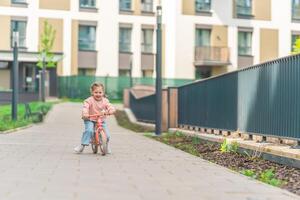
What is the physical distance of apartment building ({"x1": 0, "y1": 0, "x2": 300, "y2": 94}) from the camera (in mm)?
51781

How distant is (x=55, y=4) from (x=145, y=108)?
83.6 feet

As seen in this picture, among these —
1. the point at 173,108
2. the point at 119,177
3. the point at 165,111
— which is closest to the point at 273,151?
the point at 119,177

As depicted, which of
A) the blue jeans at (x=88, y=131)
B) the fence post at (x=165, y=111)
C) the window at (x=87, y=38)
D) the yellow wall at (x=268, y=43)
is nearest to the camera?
the blue jeans at (x=88, y=131)

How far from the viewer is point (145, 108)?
29.2 meters

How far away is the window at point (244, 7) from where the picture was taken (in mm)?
56047

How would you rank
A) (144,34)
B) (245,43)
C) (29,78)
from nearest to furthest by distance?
(29,78)
(144,34)
(245,43)

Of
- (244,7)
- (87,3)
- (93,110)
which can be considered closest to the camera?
(93,110)

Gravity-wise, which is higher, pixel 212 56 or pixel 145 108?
pixel 212 56

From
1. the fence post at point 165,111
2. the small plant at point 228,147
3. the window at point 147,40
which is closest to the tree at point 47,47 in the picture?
the window at point 147,40

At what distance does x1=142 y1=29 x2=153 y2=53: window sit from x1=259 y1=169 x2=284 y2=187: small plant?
151 ft

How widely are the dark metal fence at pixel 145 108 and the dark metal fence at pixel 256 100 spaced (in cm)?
782

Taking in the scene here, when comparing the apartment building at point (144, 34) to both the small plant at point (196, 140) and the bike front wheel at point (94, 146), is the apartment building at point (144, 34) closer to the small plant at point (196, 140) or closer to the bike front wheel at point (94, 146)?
the small plant at point (196, 140)

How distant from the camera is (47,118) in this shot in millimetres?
30641

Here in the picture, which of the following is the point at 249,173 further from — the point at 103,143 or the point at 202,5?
the point at 202,5
